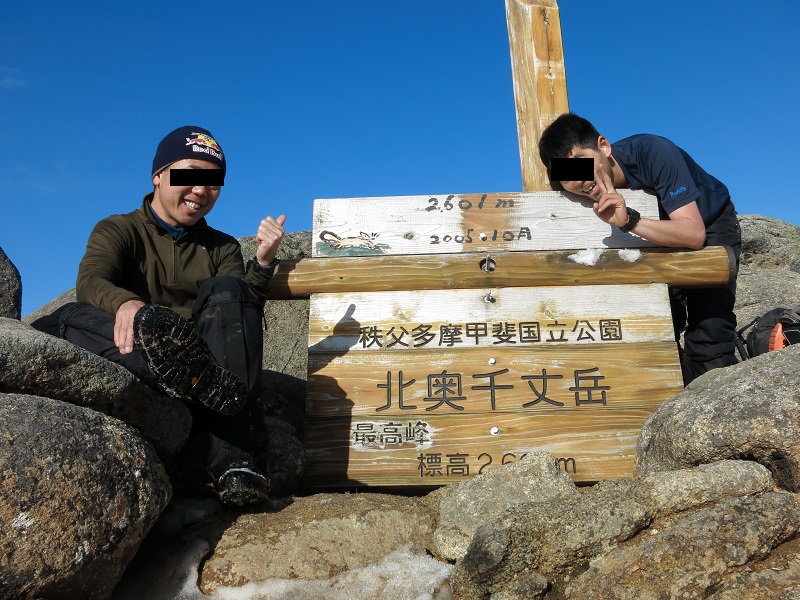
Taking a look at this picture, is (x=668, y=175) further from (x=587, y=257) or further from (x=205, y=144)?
(x=205, y=144)

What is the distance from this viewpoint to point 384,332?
464 centimetres

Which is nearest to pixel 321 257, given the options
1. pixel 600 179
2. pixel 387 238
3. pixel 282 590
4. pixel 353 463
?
pixel 387 238

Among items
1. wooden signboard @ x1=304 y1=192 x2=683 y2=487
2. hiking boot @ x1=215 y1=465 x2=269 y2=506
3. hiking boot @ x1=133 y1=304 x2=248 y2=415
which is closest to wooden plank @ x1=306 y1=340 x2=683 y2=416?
wooden signboard @ x1=304 y1=192 x2=683 y2=487

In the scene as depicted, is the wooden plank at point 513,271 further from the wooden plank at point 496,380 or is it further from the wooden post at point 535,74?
the wooden post at point 535,74

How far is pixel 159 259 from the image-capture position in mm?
4359

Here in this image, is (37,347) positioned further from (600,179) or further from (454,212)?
(600,179)

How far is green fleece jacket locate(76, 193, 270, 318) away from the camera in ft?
13.3

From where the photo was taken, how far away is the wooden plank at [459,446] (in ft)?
14.3

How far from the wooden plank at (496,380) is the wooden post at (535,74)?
5.08 feet

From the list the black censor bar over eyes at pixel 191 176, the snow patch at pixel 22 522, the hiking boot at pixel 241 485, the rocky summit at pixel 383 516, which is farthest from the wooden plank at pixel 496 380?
the snow patch at pixel 22 522

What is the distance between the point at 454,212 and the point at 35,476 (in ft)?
10.3

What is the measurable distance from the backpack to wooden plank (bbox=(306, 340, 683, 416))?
2.61ft

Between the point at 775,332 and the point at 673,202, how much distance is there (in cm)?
111

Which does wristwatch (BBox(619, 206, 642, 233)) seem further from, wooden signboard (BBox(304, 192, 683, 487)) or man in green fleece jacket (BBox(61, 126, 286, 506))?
man in green fleece jacket (BBox(61, 126, 286, 506))
